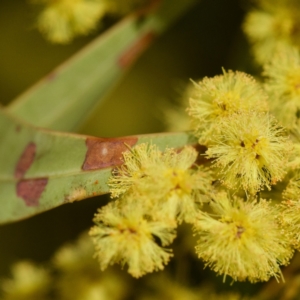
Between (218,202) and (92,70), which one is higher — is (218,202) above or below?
below

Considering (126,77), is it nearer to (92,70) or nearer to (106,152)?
(92,70)

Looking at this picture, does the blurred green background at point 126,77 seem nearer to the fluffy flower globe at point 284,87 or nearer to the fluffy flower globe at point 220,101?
the fluffy flower globe at point 284,87

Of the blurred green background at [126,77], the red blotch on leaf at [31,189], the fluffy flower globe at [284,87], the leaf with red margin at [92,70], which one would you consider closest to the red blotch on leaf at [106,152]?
the red blotch on leaf at [31,189]

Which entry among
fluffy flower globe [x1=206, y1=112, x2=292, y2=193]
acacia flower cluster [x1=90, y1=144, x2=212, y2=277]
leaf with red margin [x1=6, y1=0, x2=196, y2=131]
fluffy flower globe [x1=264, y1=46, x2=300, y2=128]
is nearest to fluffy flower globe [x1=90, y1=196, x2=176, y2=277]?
acacia flower cluster [x1=90, y1=144, x2=212, y2=277]

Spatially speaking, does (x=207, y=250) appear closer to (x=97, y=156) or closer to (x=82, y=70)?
(x=97, y=156)

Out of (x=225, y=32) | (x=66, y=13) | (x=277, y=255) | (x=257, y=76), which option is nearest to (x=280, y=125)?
(x=277, y=255)

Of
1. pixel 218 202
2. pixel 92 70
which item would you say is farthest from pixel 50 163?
pixel 92 70
